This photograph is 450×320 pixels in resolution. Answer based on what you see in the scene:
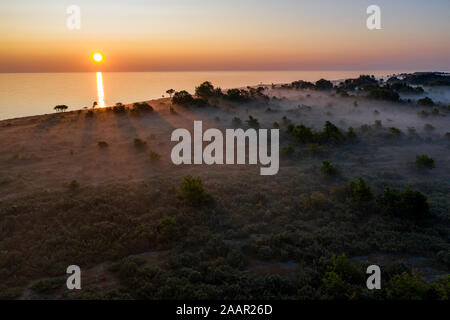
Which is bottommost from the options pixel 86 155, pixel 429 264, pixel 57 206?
pixel 429 264

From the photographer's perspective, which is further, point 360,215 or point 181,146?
point 181,146

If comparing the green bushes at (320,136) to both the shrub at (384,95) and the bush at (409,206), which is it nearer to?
the bush at (409,206)

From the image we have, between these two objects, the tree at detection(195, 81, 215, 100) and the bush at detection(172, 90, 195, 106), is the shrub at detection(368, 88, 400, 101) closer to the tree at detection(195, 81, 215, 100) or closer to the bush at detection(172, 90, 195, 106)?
the tree at detection(195, 81, 215, 100)

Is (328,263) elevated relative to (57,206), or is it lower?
lower

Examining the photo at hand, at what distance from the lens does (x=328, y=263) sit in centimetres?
915

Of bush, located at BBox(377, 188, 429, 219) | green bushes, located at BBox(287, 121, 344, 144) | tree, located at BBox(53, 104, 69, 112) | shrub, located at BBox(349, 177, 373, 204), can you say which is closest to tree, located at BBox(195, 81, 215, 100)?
tree, located at BBox(53, 104, 69, 112)

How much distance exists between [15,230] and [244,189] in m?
10.6

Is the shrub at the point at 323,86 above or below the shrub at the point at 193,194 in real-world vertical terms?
above

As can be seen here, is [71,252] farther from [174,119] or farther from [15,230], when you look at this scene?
[174,119]

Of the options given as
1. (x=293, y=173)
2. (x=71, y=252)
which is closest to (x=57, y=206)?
(x=71, y=252)

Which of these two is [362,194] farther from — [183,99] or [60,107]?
[60,107]

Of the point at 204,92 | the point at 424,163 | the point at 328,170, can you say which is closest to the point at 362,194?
the point at 328,170

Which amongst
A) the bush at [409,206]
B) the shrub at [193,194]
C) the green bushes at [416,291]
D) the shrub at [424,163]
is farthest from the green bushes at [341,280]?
the shrub at [424,163]

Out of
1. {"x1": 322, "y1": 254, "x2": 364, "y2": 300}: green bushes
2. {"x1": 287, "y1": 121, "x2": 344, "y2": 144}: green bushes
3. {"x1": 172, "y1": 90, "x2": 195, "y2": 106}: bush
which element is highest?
{"x1": 172, "y1": 90, "x2": 195, "y2": 106}: bush
